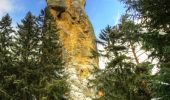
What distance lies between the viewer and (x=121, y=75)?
2397cm

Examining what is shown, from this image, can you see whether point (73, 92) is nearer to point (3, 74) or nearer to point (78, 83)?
point (78, 83)

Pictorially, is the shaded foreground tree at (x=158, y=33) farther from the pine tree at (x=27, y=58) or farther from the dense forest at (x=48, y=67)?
the pine tree at (x=27, y=58)

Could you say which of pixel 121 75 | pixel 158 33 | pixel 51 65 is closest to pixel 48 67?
pixel 51 65

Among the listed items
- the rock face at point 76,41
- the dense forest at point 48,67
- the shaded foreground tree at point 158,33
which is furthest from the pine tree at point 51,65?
the shaded foreground tree at point 158,33

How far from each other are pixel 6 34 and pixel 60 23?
1479 cm

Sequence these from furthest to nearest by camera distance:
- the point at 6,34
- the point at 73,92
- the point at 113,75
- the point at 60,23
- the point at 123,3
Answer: the point at 60,23
the point at 73,92
the point at 6,34
the point at 113,75
the point at 123,3

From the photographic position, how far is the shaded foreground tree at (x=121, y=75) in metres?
22.3

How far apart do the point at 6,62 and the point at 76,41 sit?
53.8 feet

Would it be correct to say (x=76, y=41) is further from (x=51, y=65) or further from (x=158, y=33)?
(x=158, y=33)

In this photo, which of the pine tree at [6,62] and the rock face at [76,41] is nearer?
the pine tree at [6,62]

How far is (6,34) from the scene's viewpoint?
98.5 ft

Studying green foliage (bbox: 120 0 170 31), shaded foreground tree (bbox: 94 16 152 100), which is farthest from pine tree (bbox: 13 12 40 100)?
green foliage (bbox: 120 0 170 31)

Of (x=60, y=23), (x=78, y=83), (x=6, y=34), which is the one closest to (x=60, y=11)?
(x=60, y=23)

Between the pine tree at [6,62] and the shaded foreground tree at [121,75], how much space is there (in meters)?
6.67
